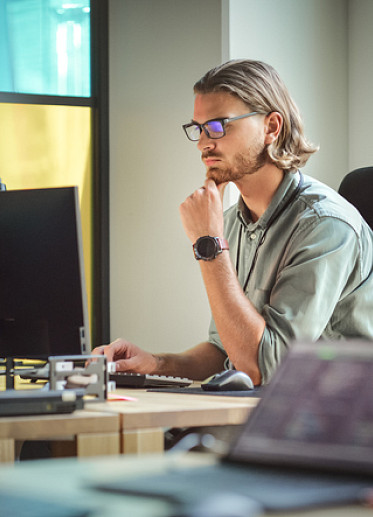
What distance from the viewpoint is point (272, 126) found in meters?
2.12

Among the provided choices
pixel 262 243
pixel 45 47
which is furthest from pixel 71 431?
pixel 45 47

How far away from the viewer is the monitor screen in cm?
125

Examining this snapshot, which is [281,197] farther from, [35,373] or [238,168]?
[35,373]

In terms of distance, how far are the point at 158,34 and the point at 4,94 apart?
77cm

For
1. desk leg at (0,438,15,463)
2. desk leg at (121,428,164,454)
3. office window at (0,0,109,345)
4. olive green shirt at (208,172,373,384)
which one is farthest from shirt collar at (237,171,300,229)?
office window at (0,0,109,345)

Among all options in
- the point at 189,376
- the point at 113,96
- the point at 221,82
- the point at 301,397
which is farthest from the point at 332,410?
the point at 113,96

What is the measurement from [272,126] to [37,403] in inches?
51.1

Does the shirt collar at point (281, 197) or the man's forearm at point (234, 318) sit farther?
the shirt collar at point (281, 197)

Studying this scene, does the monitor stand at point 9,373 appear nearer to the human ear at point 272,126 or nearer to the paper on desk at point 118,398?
the paper on desk at point 118,398

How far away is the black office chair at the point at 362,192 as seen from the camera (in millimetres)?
2086

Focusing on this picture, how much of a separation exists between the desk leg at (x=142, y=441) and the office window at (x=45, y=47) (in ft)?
8.74

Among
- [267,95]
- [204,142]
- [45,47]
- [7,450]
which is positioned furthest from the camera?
[45,47]

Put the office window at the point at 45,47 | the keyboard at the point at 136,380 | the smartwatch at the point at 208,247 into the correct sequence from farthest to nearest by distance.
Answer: the office window at the point at 45,47, the smartwatch at the point at 208,247, the keyboard at the point at 136,380

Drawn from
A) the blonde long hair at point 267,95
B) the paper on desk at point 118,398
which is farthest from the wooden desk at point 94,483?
the blonde long hair at point 267,95
